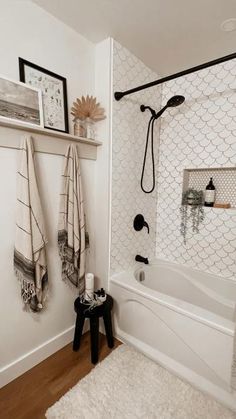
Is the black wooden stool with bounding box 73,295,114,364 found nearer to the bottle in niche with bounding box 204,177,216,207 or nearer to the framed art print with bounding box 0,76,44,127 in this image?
the bottle in niche with bounding box 204,177,216,207

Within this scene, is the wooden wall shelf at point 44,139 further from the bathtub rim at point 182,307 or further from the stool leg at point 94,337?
the stool leg at point 94,337

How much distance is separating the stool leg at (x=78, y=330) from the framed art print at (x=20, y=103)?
1.31 meters

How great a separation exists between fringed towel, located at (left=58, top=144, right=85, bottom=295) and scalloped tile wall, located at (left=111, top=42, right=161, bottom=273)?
31 cm

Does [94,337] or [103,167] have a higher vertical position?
[103,167]

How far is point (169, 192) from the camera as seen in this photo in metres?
2.09

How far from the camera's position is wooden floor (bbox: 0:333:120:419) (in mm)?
1176

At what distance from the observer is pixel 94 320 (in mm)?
1458

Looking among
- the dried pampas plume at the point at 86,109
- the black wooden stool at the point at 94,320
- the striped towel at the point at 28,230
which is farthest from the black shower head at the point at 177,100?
the black wooden stool at the point at 94,320

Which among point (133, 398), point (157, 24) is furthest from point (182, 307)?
point (157, 24)

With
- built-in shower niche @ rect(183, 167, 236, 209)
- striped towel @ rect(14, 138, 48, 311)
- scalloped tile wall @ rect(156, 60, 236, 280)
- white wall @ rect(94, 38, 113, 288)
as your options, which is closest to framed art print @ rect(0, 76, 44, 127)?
striped towel @ rect(14, 138, 48, 311)

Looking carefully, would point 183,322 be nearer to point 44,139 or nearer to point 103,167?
point 103,167

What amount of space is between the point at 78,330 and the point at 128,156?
4.57 feet

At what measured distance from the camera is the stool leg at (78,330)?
150 centimetres

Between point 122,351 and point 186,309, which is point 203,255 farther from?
point 122,351
